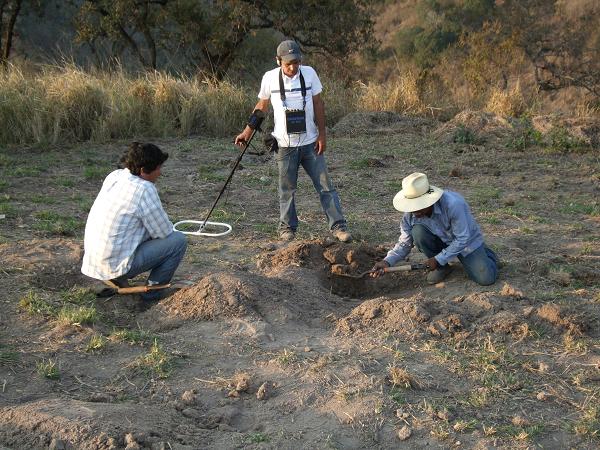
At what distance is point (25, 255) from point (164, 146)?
17.3 feet

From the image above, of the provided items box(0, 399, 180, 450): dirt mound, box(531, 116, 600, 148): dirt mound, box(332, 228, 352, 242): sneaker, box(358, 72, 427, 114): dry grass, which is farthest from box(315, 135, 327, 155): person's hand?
box(358, 72, 427, 114): dry grass

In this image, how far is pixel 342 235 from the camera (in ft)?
22.4

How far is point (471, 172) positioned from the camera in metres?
9.88

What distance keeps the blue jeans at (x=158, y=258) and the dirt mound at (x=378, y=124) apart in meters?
6.95

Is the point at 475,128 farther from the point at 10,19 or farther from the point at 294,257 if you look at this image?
the point at 10,19

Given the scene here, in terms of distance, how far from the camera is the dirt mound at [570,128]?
35.3ft

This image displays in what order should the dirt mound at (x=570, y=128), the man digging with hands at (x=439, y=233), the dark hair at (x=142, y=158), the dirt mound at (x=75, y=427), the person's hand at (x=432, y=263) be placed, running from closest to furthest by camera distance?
the dirt mound at (x=75, y=427) → the dark hair at (x=142, y=158) → the man digging with hands at (x=439, y=233) → the person's hand at (x=432, y=263) → the dirt mound at (x=570, y=128)

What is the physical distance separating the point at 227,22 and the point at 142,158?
10.8m

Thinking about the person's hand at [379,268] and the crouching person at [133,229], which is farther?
the person's hand at [379,268]

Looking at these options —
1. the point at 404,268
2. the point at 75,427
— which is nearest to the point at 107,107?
the point at 404,268

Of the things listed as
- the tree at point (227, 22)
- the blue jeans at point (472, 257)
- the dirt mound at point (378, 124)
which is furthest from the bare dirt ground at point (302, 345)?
the tree at point (227, 22)

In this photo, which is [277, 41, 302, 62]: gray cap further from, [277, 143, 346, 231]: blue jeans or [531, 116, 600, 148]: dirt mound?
[531, 116, 600, 148]: dirt mound

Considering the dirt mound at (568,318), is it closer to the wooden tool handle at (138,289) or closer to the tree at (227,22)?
the wooden tool handle at (138,289)

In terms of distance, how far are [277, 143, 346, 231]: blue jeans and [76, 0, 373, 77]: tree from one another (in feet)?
28.0
